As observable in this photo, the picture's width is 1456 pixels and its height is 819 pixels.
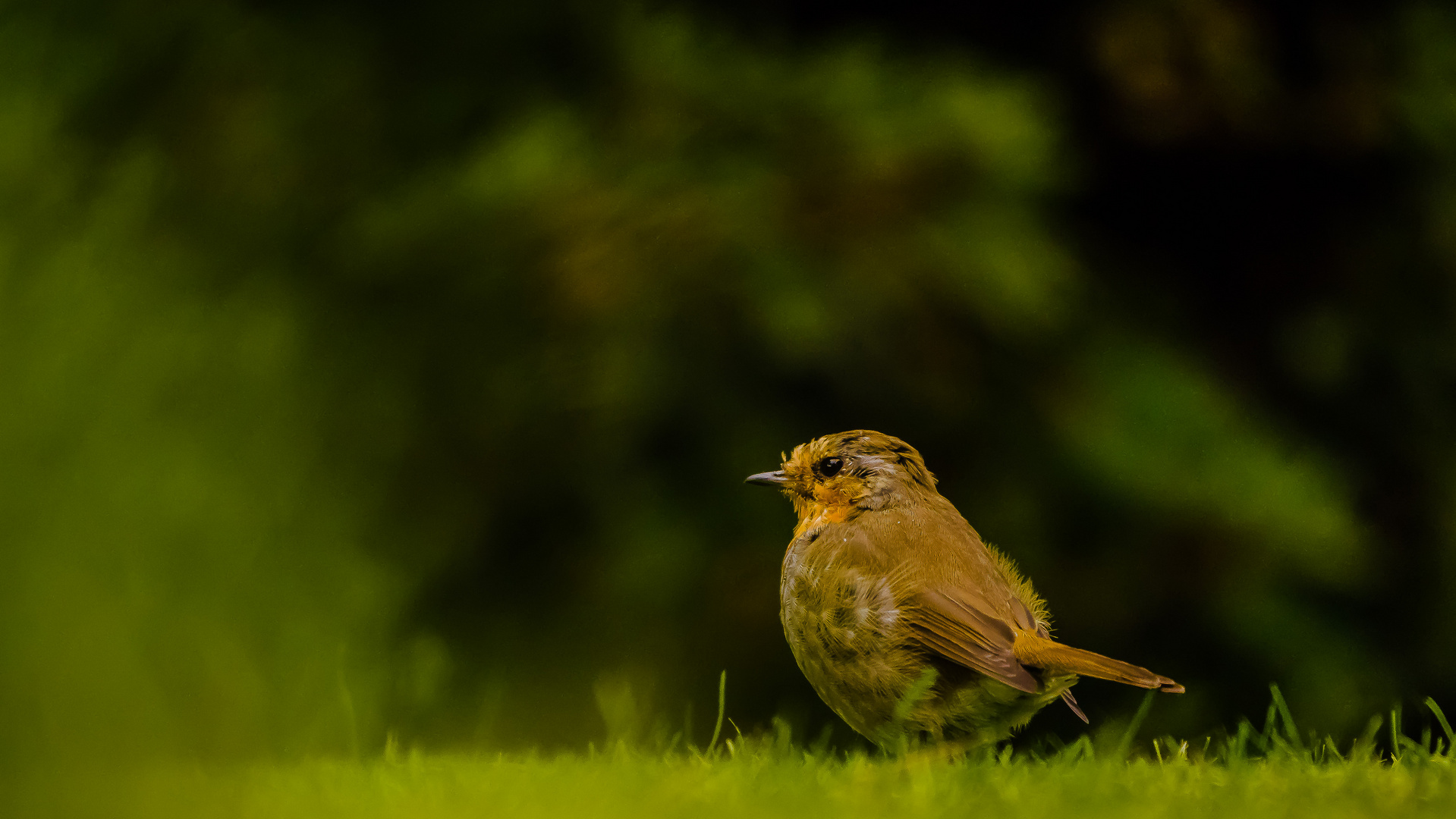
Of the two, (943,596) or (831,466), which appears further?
(831,466)

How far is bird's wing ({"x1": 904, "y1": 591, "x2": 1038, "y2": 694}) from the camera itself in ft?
7.86

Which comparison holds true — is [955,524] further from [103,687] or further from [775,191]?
[103,687]

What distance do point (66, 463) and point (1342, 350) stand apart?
4307 mm

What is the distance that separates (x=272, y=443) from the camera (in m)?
1.91

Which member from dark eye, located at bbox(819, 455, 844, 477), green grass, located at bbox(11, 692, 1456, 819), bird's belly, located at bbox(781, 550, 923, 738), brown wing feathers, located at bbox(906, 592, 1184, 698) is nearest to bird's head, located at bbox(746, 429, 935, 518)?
dark eye, located at bbox(819, 455, 844, 477)

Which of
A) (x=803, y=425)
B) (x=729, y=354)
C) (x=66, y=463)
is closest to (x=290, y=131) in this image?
(x=729, y=354)

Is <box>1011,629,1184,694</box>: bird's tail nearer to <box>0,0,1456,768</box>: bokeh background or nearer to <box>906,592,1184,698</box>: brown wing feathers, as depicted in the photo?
<box>906,592,1184,698</box>: brown wing feathers

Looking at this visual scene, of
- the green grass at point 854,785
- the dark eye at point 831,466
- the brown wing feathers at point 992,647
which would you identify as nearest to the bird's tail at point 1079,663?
the brown wing feathers at point 992,647

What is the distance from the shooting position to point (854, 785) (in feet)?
7.04

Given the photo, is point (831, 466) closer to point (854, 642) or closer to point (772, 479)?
point (772, 479)

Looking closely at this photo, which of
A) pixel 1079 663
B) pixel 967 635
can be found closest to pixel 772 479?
pixel 967 635

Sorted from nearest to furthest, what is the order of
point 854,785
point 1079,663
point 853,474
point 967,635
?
point 854,785, point 1079,663, point 967,635, point 853,474

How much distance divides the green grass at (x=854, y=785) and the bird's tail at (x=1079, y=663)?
17cm

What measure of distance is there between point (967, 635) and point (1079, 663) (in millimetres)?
220
